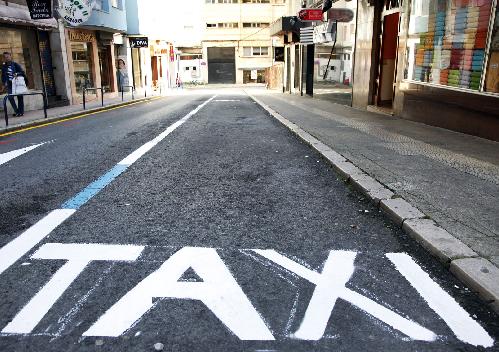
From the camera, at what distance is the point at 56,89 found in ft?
67.5

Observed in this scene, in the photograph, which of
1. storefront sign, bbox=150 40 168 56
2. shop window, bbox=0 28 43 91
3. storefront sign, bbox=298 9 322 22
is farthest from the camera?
storefront sign, bbox=150 40 168 56

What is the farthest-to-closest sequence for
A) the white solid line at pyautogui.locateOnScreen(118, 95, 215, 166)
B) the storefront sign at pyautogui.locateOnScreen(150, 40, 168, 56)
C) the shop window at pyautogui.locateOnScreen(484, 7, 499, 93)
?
the storefront sign at pyautogui.locateOnScreen(150, 40, 168, 56) < the shop window at pyautogui.locateOnScreen(484, 7, 499, 93) < the white solid line at pyautogui.locateOnScreen(118, 95, 215, 166)

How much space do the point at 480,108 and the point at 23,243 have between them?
835cm

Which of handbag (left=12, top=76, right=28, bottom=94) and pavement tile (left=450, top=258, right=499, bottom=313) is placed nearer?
pavement tile (left=450, top=258, right=499, bottom=313)

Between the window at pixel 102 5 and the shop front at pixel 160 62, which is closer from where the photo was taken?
the window at pixel 102 5

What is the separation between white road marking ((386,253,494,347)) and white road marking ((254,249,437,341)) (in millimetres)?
195

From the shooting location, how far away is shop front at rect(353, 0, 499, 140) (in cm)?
836

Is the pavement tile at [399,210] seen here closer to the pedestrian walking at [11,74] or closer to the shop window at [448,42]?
the shop window at [448,42]

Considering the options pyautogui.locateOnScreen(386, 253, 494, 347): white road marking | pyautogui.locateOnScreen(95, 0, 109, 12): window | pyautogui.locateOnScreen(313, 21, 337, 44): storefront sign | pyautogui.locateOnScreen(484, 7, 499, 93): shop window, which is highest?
pyautogui.locateOnScreen(95, 0, 109, 12): window

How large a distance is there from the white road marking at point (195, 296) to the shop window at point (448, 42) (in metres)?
7.79

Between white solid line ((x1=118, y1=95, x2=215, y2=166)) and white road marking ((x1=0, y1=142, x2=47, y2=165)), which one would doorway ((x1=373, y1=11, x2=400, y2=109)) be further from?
white road marking ((x1=0, y1=142, x2=47, y2=165))

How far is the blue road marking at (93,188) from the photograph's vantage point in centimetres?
466

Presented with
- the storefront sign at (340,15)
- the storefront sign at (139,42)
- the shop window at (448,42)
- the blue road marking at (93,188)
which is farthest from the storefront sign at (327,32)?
the blue road marking at (93,188)

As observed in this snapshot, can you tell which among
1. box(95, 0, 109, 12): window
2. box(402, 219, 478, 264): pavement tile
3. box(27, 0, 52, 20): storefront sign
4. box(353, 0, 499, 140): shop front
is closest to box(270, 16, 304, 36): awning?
box(95, 0, 109, 12): window
